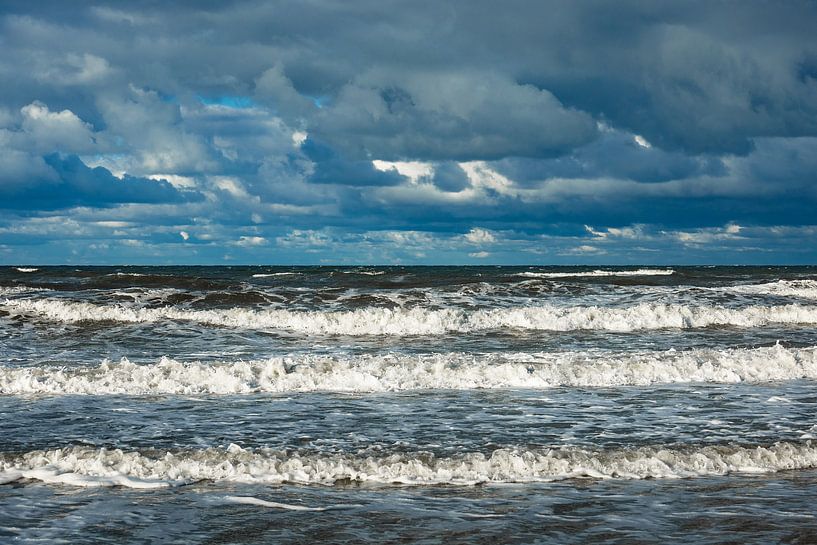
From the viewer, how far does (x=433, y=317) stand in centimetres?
2391

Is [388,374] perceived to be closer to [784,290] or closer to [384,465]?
[384,465]

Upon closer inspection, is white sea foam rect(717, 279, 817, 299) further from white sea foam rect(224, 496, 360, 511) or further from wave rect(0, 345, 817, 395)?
white sea foam rect(224, 496, 360, 511)

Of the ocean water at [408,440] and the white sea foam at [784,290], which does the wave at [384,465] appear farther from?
the white sea foam at [784,290]

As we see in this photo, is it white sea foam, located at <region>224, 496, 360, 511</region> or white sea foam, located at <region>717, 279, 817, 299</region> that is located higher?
white sea foam, located at <region>717, 279, 817, 299</region>

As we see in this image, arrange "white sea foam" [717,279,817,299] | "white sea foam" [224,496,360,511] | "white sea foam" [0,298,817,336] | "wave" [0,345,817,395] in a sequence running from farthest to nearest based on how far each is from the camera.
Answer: "white sea foam" [717,279,817,299], "white sea foam" [0,298,817,336], "wave" [0,345,817,395], "white sea foam" [224,496,360,511]

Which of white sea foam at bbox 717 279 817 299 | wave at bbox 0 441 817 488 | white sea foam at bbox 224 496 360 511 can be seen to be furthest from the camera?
white sea foam at bbox 717 279 817 299

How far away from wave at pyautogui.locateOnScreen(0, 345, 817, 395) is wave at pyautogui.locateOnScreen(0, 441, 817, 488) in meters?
4.80

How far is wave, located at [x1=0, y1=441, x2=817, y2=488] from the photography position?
7.69 metres

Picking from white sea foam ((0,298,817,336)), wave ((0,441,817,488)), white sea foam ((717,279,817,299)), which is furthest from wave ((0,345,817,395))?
white sea foam ((717,279,817,299))

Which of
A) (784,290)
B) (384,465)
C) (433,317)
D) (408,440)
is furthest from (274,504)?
(784,290)

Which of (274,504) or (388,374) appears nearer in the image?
(274,504)

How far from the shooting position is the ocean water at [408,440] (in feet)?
20.3

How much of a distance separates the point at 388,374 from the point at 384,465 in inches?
236

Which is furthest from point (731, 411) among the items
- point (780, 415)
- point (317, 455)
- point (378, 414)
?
point (317, 455)
